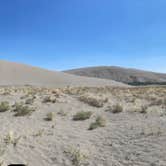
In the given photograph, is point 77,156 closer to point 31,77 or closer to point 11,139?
point 11,139

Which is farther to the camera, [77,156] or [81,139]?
[81,139]

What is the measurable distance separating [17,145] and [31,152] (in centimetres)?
78

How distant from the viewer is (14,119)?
12.8 meters

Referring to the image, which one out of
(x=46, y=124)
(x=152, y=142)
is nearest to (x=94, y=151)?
(x=152, y=142)

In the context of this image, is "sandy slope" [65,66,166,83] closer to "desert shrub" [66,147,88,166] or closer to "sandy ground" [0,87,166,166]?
"sandy ground" [0,87,166,166]

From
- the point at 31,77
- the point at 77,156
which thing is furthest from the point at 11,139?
the point at 31,77

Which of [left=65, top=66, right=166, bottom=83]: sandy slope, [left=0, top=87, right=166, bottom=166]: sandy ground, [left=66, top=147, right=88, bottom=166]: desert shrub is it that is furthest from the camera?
[left=65, top=66, right=166, bottom=83]: sandy slope

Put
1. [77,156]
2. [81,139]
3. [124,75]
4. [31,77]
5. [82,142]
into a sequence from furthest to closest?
[124,75], [31,77], [81,139], [82,142], [77,156]

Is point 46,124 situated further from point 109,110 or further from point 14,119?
point 109,110

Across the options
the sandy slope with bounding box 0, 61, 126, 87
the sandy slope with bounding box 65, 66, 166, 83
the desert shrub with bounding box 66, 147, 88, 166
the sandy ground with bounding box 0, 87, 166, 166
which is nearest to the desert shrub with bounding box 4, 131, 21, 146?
the sandy ground with bounding box 0, 87, 166, 166

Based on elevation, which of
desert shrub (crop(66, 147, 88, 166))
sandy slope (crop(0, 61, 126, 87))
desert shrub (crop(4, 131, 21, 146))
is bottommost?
desert shrub (crop(66, 147, 88, 166))

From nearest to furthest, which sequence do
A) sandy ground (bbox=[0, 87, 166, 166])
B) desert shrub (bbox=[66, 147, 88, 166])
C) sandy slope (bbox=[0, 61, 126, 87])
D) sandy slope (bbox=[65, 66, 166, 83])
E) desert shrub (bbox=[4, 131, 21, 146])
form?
desert shrub (bbox=[66, 147, 88, 166])
sandy ground (bbox=[0, 87, 166, 166])
desert shrub (bbox=[4, 131, 21, 146])
sandy slope (bbox=[0, 61, 126, 87])
sandy slope (bbox=[65, 66, 166, 83])

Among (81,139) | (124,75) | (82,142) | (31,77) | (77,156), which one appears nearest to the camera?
(77,156)

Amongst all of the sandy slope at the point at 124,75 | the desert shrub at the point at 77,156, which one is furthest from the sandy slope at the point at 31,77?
the sandy slope at the point at 124,75
